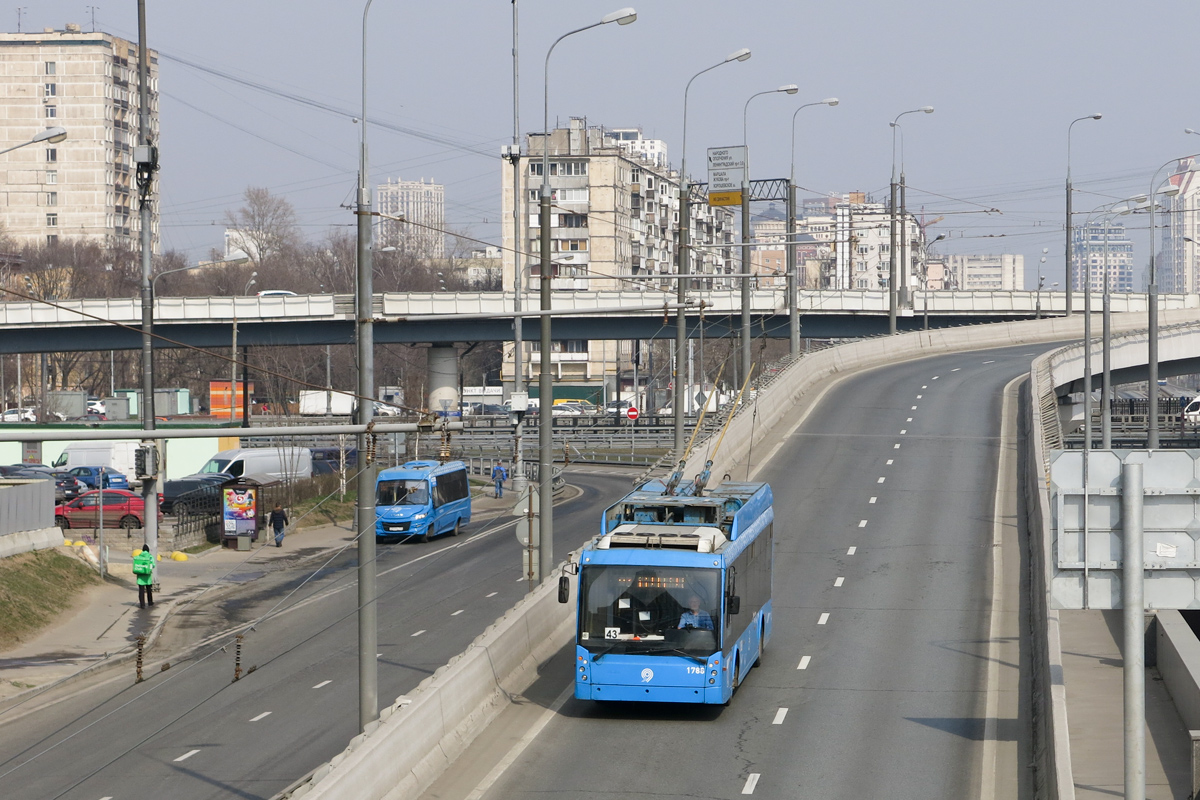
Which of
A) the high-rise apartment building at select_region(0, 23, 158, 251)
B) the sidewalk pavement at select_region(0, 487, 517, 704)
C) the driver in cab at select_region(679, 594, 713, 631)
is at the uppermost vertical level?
the high-rise apartment building at select_region(0, 23, 158, 251)

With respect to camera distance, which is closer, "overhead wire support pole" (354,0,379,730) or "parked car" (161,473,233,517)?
"overhead wire support pole" (354,0,379,730)

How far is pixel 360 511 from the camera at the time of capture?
Answer: 1445 cm

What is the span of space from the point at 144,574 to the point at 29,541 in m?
3.71

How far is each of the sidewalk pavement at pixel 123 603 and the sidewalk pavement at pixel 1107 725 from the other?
414 inches

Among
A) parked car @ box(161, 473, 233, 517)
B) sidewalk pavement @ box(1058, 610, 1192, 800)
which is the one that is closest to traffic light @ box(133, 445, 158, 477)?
parked car @ box(161, 473, 233, 517)

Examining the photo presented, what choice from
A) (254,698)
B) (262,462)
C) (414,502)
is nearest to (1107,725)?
(254,698)

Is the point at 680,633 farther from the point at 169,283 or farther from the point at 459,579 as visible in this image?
the point at 169,283

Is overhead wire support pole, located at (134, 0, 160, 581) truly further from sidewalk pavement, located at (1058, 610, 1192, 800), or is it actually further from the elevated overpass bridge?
the elevated overpass bridge

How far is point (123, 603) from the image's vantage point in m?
31.2

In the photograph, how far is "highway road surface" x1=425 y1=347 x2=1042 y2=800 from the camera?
14961 mm

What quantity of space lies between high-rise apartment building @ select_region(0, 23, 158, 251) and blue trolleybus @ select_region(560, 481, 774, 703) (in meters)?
146

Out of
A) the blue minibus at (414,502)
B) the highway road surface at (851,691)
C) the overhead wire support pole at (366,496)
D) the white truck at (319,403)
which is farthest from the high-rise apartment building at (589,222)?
the overhead wire support pole at (366,496)

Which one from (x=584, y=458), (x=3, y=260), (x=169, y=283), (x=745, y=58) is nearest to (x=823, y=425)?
(x=745, y=58)

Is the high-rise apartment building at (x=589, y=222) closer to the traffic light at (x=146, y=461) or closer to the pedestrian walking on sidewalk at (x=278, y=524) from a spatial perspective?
the pedestrian walking on sidewalk at (x=278, y=524)
